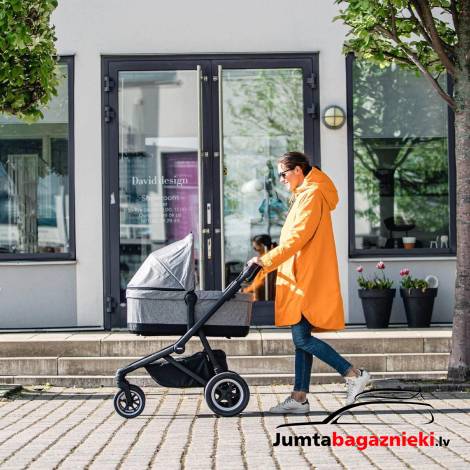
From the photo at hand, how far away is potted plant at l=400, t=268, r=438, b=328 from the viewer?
11.0 m

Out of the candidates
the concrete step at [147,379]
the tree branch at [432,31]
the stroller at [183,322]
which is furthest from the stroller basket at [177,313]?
the tree branch at [432,31]

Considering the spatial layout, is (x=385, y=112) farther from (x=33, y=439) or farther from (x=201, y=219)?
(x=33, y=439)

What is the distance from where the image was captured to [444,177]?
11.7 m

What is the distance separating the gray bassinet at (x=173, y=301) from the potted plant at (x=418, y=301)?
3.79 metres

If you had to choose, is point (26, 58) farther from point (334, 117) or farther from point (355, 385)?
point (334, 117)

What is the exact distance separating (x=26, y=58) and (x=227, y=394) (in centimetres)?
313

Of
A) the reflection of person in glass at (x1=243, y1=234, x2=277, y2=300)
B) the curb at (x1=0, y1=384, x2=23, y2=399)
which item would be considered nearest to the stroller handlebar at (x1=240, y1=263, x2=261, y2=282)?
the curb at (x1=0, y1=384, x2=23, y2=399)

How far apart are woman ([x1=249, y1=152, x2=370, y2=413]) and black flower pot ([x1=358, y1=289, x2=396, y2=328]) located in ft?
10.6

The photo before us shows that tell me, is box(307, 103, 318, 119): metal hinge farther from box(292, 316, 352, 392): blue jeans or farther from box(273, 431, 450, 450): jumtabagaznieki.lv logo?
box(273, 431, 450, 450): jumtabagaznieki.lv logo

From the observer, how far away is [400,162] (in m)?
11.7

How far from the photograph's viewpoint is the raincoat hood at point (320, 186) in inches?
308

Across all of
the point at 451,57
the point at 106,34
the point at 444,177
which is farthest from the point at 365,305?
the point at 106,34

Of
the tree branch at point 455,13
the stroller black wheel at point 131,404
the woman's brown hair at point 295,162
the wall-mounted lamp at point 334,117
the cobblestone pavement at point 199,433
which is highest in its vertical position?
the tree branch at point 455,13

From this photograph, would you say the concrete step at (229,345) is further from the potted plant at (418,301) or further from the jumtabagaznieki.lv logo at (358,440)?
the jumtabagaznieki.lv logo at (358,440)
